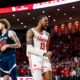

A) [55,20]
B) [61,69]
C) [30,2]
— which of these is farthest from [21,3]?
[61,69]

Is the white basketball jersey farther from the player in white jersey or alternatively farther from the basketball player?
the basketball player

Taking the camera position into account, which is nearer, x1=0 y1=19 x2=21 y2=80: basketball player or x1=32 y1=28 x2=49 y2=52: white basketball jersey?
x1=0 y1=19 x2=21 y2=80: basketball player

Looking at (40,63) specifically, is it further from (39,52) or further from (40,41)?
(40,41)

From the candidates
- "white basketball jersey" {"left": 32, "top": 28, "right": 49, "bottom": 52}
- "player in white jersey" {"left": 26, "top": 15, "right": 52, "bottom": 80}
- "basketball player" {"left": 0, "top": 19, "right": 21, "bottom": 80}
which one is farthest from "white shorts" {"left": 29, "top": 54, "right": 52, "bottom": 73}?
"basketball player" {"left": 0, "top": 19, "right": 21, "bottom": 80}

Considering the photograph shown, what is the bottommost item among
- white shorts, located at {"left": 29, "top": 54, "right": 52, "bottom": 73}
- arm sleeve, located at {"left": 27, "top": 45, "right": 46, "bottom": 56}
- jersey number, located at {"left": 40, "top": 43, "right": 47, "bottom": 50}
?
white shorts, located at {"left": 29, "top": 54, "right": 52, "bottom": 73}

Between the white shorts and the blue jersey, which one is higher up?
the blue jersey

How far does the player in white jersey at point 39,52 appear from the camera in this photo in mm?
5570

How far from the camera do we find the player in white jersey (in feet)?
18.3

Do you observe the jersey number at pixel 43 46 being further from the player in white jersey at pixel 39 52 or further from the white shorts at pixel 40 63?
the white shorts at pixel 40 63

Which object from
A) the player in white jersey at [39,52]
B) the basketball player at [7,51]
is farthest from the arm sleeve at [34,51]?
the basketball player at [7,51]

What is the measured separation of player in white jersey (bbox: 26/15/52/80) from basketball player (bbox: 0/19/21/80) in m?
0.23

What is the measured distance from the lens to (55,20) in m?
24.5

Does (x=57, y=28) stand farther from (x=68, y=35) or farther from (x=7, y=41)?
(x=7, y=41)

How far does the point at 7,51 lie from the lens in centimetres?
562
